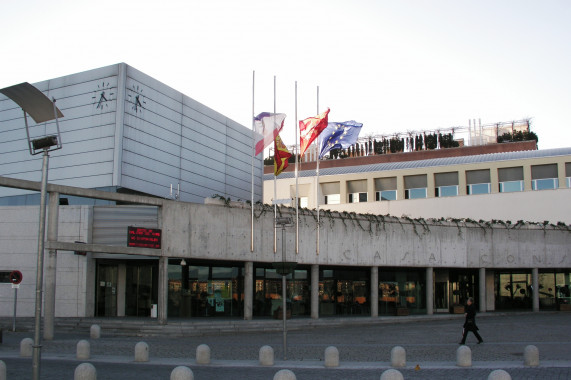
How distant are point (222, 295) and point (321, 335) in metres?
9.33

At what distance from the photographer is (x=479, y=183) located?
181 ft

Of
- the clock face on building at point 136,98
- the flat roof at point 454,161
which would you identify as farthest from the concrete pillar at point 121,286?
the flat roof at point 454,161

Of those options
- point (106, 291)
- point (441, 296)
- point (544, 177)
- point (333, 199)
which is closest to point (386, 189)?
point (333, 199)

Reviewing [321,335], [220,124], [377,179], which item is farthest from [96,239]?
[377,179]

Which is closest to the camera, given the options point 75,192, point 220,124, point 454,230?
point 75,192

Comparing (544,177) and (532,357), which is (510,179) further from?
(532,357)

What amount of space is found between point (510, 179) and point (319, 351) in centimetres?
3810

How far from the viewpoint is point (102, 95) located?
37.0m

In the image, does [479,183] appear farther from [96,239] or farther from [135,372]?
[135,372]

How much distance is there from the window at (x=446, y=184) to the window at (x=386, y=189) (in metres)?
3.88

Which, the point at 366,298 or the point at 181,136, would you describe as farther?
the point at 181,136

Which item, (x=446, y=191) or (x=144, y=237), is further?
(x=446, y=191)

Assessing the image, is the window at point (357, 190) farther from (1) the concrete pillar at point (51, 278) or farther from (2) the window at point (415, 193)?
(1) the concrete pillar at point (51, 278)

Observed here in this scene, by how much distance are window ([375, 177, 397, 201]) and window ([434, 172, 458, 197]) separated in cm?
388
